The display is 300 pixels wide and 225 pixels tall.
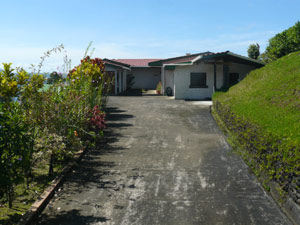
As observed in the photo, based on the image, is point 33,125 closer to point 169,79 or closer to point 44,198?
point 44,198

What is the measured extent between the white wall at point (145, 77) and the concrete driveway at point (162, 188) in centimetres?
3187

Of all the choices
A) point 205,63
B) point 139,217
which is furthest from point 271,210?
point 205,63

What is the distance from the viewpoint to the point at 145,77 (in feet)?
141

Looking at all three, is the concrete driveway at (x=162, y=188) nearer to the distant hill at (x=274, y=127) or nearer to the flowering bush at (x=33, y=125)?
the distant hill at (x=274, y=127)

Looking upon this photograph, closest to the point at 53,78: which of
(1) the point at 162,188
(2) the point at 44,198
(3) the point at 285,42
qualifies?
(2) the point at 44,198

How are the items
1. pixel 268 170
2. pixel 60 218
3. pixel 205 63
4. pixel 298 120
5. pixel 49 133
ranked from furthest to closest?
pixel 205 63 → pixel 298 120 → pixel 49 133 → pixel 268 170 → pixel 60 218

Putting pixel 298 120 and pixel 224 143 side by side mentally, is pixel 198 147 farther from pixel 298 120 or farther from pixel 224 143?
pixel 298 120

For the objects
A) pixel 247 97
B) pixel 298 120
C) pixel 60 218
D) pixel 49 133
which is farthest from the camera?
pixel 247 97

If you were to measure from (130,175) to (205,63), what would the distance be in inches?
738

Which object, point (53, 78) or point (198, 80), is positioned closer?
point (53, 78)

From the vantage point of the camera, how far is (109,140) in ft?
36.4

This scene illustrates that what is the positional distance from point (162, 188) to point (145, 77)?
36811mm

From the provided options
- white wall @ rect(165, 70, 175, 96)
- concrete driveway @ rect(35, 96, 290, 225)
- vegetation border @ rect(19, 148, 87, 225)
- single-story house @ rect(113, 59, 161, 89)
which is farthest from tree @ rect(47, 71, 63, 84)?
single-story house @ rect(113, 59, 161, 89)

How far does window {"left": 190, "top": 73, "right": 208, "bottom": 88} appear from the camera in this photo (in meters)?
25.9
